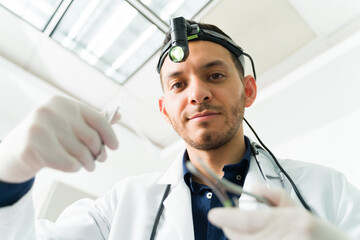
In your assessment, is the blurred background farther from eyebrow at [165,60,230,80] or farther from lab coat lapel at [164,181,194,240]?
lab coat lapel at [164,181,194,240]

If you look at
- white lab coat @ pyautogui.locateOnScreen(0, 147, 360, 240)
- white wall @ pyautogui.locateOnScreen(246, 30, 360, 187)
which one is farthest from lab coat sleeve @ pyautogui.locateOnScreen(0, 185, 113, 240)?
white wall @ pyautogui.locateOnScreen(246, 30, 360, 187)

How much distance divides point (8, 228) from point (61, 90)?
75.8 inches

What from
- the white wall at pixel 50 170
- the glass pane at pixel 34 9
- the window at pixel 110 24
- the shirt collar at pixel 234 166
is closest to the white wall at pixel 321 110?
the window at pixel 110 24

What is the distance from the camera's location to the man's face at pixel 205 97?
3.08 feet

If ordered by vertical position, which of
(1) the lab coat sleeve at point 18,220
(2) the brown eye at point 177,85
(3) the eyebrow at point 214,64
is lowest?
(1) the lab coat sleeve at point 18,220

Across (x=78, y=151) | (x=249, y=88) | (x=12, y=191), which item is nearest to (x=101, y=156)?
A: (x=78, y=151)

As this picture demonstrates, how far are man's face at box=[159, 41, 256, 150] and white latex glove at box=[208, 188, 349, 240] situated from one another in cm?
54

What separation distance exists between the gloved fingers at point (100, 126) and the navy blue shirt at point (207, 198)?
48cm

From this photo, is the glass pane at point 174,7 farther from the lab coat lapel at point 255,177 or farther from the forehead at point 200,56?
the lab coat lapel at point 255,177

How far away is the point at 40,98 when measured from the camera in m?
2.13

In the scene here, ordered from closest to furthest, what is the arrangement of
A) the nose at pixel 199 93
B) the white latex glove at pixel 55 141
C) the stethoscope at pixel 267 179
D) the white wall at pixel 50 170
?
the white latex glove at pixel 55 141 → the stethoscope at pixel 267 179 → the nose at pixel 199 93 → the white wall at pixel 50 170

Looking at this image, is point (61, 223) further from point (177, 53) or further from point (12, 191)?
point (177, 53)

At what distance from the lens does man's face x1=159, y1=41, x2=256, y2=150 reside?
0.94m

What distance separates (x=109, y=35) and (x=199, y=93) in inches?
46.6
